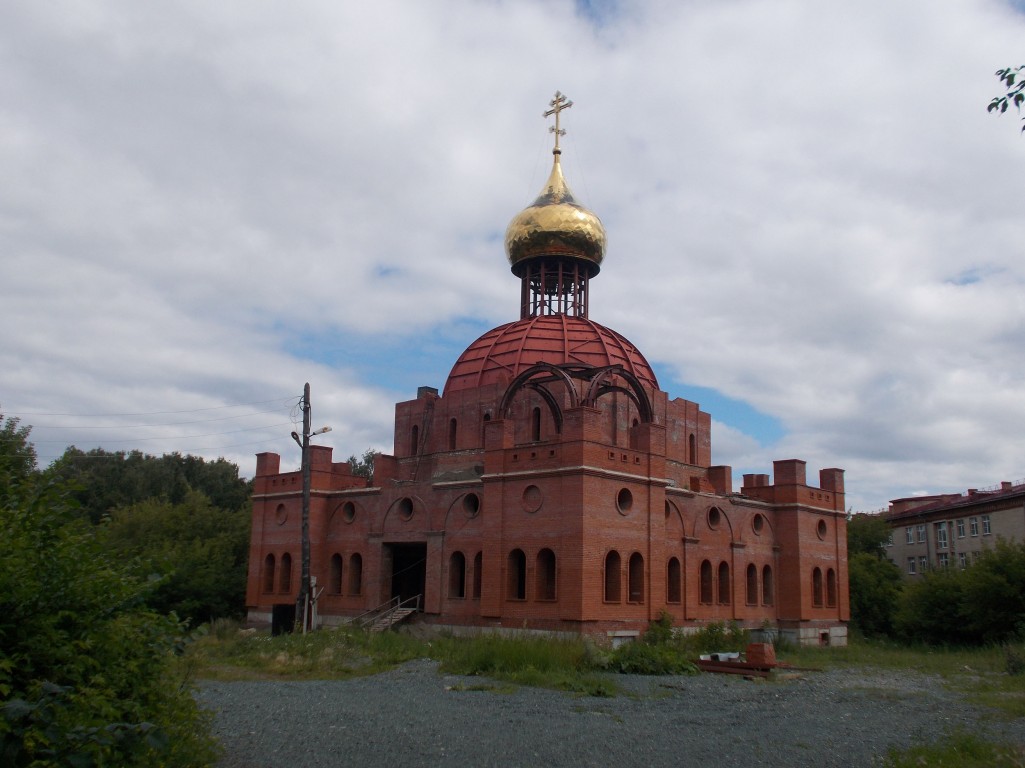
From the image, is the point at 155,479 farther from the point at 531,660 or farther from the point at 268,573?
the point at 531,660

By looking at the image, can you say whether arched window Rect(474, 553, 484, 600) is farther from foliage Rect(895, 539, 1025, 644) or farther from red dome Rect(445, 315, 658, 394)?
foliage Rect(895, 539, 1025, 644)

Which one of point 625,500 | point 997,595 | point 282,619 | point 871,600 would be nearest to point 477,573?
point 625,500

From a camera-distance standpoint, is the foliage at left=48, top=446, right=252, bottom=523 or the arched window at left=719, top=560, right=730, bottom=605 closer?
the arched window at left=719, top=560, right=730, bottom=605

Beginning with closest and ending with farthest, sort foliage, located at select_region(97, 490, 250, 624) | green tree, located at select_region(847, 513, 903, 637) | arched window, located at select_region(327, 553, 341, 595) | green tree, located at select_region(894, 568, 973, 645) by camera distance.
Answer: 1. arched window, located at select_region(327, 553, 341, 595)
2. green tree, located at select_region(894, 568, 973, 645)
3. foliage, located at select_region(97, 490, 250, 624)
4. green tree, located at select_region(847, 513, 903, 637)

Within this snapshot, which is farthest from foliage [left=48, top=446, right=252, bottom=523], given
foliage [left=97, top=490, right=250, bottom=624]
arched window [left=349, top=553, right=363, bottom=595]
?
arched window [left=349, top=553, right=363, bottom=595]

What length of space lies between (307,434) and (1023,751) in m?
21.1

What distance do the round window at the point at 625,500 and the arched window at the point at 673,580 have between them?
3011 millimetres

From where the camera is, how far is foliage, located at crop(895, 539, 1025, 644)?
28.2m

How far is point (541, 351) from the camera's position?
3045cm

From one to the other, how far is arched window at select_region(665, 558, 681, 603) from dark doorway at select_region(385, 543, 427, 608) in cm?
781

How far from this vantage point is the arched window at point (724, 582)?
28578 millimetres

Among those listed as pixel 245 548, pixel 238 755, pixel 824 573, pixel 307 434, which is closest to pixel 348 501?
pixel 307 434

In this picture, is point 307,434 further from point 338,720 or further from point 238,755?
point 238,755

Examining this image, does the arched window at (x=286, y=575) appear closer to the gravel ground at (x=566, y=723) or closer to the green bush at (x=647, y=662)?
the gravel ground at (x=566, y=723)
